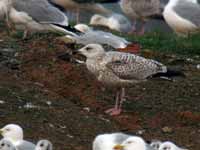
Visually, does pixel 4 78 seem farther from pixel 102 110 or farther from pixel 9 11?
pixel 9 11

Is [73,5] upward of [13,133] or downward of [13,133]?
upward

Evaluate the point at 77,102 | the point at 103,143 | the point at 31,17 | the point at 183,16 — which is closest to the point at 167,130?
the point at 77,102

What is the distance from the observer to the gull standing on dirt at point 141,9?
717 inches

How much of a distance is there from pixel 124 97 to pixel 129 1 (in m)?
6.80

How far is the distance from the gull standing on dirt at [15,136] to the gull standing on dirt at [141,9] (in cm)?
934

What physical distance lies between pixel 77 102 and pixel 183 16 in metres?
5.33

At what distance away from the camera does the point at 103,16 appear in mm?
21125

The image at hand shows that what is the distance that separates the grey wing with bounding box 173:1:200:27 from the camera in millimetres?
16109

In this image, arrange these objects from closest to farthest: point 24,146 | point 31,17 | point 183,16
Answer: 1. point 24,146
2. point 31,17
3. point 183,16

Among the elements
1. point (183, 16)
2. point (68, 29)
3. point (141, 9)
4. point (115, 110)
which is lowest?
point (115, 110)

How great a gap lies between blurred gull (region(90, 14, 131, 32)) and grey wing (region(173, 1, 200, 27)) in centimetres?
418

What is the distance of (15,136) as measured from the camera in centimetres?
893

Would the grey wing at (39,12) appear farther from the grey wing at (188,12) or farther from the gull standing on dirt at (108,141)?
the gull standing on dirt at (108,141)

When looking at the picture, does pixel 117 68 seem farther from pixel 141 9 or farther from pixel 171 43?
pixel 141 9
